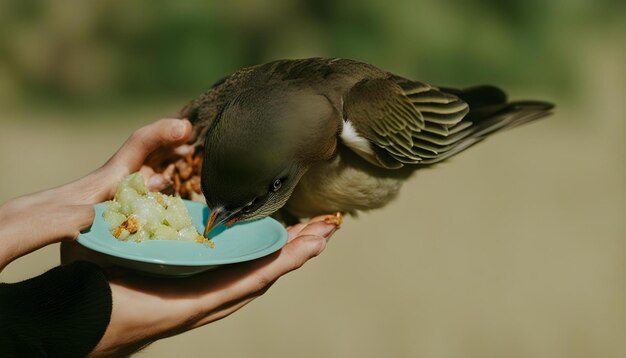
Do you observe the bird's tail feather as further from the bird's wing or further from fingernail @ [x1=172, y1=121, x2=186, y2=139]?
fingernail @ [x1=172, y1=121, x2=186, y2=139]

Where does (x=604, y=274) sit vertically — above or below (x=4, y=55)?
below

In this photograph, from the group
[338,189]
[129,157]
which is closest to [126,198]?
[129,157]

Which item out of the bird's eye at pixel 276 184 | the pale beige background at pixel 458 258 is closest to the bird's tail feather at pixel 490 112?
the bird's eye at pixel 276 184

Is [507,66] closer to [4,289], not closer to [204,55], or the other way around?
[204,55]

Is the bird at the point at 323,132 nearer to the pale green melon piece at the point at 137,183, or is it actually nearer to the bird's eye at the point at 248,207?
the bird's eye at the point at 248,207

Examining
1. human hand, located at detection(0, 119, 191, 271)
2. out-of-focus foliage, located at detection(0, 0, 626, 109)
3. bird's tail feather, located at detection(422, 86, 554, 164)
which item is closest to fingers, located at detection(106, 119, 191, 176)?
human hand, located at detection(0, 119, 191, 271)

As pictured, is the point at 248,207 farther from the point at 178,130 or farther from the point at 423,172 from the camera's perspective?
the point at 423,172

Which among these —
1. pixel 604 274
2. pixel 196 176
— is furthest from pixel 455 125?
pixel 604 274
